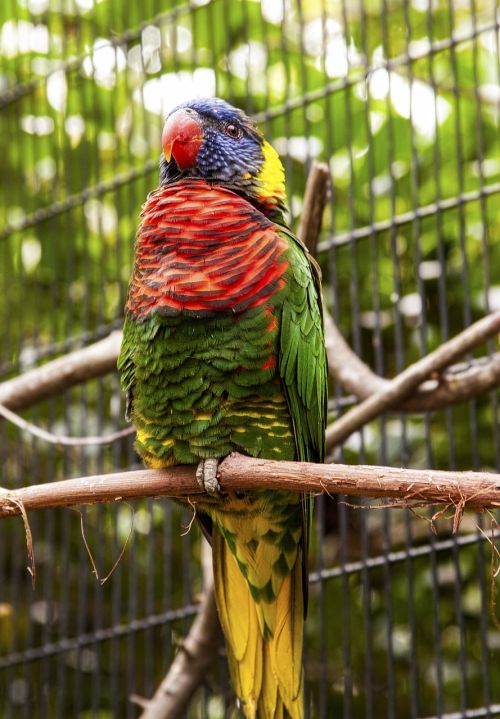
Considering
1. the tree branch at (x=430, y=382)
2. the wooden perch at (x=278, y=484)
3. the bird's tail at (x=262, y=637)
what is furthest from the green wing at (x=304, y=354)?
the tree branch at (x=430, y=382)

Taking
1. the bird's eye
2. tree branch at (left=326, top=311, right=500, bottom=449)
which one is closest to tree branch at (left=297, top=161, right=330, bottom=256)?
the bird's eye

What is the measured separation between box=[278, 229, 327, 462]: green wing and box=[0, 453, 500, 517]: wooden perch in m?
0.21

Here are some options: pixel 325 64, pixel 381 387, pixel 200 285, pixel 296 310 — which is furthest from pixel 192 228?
pixel 325 64

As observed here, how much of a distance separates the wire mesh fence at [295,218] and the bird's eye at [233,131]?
2.22 feet

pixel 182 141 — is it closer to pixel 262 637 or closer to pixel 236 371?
pixel 236 371

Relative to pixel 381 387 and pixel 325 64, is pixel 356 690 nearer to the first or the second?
pixel 381 387

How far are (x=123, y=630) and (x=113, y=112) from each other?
1971 millimetres

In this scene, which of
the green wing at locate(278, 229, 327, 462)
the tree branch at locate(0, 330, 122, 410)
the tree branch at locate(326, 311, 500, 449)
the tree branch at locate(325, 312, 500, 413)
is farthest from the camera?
the tree branch at locate(0, 330, 122, 410)

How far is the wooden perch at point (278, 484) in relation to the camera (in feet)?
5.53

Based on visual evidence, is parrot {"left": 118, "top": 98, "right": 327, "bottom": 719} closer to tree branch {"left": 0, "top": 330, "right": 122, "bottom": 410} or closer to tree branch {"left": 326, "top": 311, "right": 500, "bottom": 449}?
tree branch {"left": 326, "top": 311, "right": 500, "bottom": 449}

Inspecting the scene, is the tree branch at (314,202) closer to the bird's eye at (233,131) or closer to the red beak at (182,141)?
the bird's eye at (233,131)

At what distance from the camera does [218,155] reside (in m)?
2.50

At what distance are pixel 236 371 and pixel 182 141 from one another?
0.68 metres

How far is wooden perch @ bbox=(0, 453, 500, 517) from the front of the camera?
168cm
